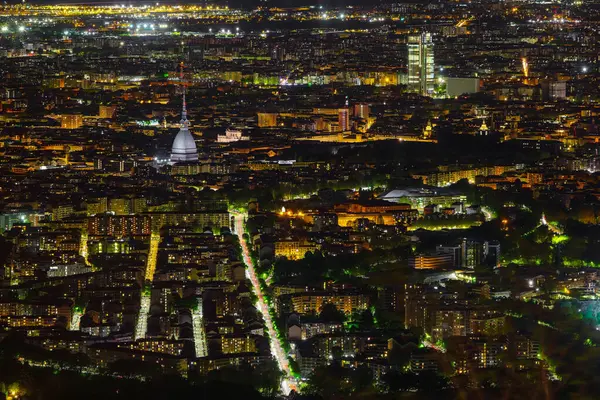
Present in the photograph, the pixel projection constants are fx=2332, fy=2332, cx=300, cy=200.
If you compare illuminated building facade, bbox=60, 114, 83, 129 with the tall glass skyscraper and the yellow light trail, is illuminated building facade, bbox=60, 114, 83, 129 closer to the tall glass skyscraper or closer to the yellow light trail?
the tall glass skyscraper

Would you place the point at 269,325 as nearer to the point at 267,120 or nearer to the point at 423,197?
the point at 423,197

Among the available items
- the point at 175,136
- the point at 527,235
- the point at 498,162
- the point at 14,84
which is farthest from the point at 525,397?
the point at 14,84

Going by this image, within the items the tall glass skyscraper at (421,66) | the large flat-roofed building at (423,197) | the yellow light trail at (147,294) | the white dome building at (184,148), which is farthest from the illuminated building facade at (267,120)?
the yellow light trail at (147,294)

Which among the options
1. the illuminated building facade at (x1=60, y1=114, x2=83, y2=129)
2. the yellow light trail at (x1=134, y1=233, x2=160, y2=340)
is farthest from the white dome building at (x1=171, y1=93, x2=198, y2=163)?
the yellow light trail at (x1=134, y1=233, x2=160, y2=340)

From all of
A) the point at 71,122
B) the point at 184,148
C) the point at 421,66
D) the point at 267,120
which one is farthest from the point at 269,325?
the point at 421,66

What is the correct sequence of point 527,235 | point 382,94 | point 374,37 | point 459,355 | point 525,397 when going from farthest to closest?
1. point 374,37
2. point 382,94
3. point 527,235
4. point 459,355
5. point 525,397

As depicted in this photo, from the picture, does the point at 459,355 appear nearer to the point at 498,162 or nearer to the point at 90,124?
the point at 498,162

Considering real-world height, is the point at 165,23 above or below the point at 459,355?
below

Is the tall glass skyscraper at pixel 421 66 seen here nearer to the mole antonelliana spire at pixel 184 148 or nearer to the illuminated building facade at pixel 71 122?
the illuminated building facade at pixel 71 122
